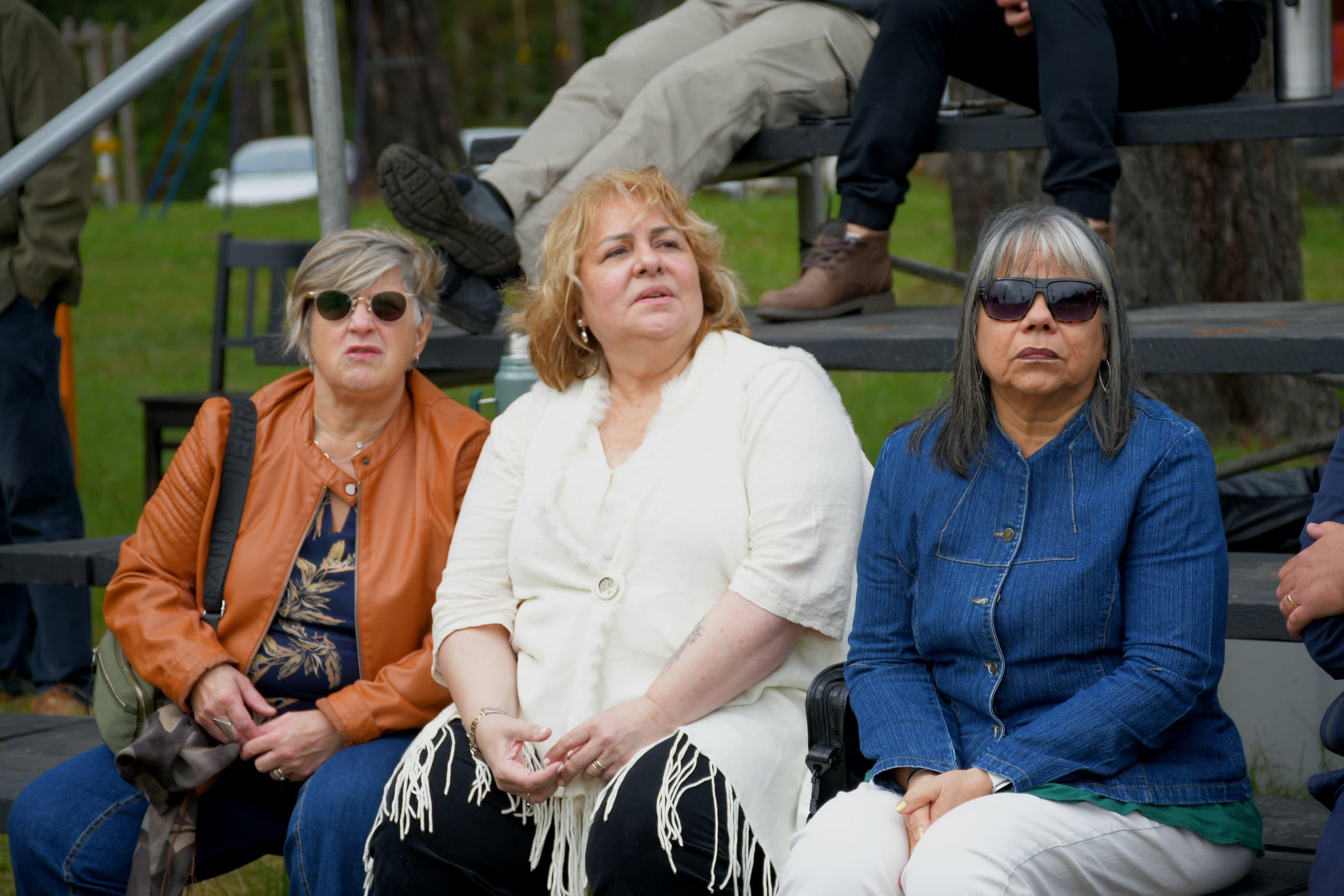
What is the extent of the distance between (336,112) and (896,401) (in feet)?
16.0

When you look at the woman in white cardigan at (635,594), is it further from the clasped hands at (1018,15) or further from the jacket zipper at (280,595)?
the clasped hands at (1018,15)

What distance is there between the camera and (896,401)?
832 cm

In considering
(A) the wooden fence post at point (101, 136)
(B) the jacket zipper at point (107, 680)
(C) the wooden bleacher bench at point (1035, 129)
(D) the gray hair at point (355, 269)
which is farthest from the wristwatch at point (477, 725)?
(A) the wooden fence post at point (101, 136)

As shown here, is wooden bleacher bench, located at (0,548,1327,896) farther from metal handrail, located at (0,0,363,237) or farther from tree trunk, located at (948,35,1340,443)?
tree trunk, located at (948,35,1340,443)

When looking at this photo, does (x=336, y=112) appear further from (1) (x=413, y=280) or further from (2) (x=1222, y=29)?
(2) (x=1222, y=29)

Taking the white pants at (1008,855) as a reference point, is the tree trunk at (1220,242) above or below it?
above

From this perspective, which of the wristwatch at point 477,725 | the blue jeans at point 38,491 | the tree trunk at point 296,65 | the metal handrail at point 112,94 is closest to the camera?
the wristwatch at point 477,725

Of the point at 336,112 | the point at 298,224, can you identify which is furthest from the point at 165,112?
the point at 336,112

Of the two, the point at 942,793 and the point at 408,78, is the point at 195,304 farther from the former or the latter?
the point at 942,793

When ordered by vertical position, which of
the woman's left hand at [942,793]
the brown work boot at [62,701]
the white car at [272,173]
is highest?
the white car at [272,173]

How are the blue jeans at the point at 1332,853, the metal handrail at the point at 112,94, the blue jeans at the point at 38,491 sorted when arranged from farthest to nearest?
the blue jeans at the point at 38,491
the metal handrail at the point at 112,94
the blue jeans at the point at 1332,853

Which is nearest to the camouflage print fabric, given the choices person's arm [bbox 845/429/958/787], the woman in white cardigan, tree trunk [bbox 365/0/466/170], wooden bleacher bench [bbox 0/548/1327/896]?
the woman in white cardigan

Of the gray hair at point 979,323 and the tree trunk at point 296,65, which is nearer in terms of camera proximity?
the gray hair at point 979,323

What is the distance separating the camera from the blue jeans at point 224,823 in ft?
9.76
